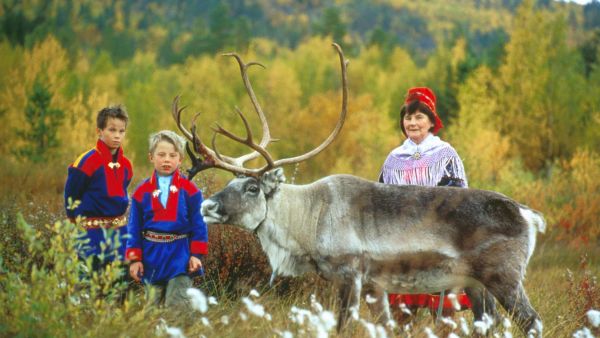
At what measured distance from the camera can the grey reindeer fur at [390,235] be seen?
3.98 meters

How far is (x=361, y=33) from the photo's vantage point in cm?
14050

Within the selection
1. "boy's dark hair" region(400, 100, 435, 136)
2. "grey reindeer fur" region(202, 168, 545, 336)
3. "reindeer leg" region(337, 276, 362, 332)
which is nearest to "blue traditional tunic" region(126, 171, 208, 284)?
"grey reindeer fur" region(202, 168, 545, 336)

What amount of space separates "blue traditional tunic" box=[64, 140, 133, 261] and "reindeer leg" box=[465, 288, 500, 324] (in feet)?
7.55

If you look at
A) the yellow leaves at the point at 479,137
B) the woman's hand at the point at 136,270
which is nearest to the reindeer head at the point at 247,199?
the woman's hand at the point at 136,270

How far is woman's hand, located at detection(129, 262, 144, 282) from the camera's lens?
4117 millimetres

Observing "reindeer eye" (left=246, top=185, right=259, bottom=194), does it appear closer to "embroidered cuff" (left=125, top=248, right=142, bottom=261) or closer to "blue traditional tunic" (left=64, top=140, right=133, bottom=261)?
"embroidered cuff" (left=125, top=248, right=142, bottom=261)

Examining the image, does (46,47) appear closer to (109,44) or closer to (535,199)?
(535,199)

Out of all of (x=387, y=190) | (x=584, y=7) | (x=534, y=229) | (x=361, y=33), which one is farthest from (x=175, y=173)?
(x=584, y=7)

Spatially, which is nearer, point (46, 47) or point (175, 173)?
point (175, 173)

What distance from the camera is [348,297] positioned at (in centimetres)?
406

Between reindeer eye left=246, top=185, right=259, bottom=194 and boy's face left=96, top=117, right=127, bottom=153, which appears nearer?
reindeer eye left=246, top=185, right=259, bottom=194

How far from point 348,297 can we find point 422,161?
1204mm

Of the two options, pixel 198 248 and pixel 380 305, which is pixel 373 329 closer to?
pixel 380 305

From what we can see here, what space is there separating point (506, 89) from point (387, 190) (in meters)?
21.9
